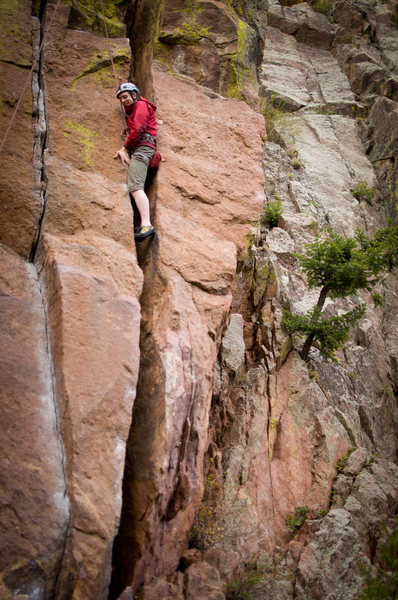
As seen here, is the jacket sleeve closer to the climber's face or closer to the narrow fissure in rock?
the climber's face

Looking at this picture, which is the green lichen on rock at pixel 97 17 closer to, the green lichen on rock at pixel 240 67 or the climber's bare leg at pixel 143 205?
the green lichen on rock at pixel 240 67

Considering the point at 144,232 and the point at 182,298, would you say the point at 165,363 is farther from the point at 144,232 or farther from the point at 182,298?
the point at 144,232

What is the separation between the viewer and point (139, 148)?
6348 millimetres

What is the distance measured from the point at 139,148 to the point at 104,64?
7.64ft

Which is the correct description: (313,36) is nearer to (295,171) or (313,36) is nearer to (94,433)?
(295,171)

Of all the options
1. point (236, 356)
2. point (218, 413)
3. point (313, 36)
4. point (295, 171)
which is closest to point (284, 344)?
point (236, 356)

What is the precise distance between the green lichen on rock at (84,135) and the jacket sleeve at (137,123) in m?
0.56

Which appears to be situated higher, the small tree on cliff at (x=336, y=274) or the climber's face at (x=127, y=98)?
the climber's face at (x=127, y=98)

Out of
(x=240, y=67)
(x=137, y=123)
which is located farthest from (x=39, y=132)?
(x=240, y=67)

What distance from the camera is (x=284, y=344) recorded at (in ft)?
31.1

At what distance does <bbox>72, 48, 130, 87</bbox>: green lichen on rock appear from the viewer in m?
7.27

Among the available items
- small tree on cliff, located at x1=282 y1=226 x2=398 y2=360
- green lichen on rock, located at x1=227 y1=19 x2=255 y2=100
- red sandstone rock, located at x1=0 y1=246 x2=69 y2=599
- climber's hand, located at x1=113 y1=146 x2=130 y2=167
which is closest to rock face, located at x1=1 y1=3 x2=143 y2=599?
red sandstone rock, located at x1=0 y1=246 x2=69 y2=599

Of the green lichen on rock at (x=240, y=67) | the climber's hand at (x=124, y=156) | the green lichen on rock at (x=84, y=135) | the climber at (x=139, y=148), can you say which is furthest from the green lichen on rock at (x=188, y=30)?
the climber's hand at (x=124, y=156)

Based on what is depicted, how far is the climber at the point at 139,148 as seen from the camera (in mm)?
6067
